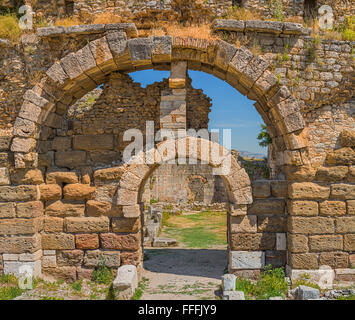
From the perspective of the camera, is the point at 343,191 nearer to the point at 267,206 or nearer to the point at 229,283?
the point at 267,206

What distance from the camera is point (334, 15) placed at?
736 cm

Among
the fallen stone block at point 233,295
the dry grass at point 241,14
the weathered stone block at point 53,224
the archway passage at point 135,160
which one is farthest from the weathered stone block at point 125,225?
the dry grass at point 241,14

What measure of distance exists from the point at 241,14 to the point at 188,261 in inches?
250

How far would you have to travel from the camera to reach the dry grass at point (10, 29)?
693 centimetres

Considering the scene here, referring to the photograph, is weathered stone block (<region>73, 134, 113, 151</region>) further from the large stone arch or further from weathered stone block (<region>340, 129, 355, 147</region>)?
weathered stone block (<region>340, 129, 355, 147</region>)

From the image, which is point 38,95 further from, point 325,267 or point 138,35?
point 325,267

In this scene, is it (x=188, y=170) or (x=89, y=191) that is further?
(x=188, y=170)

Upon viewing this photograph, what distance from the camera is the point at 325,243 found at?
21.5 feet

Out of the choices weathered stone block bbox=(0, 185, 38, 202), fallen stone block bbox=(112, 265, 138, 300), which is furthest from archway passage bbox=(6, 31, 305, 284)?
fallen stone block bbox=(112, 265, 138, 300)

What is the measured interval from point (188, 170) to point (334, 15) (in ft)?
47.1

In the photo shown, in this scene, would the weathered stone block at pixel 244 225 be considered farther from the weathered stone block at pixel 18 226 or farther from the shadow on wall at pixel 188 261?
the weathered stone block at pixel 18 226

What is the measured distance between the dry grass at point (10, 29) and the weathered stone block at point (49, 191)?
3.25 meters

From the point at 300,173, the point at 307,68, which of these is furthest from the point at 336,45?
the point at 300,173
